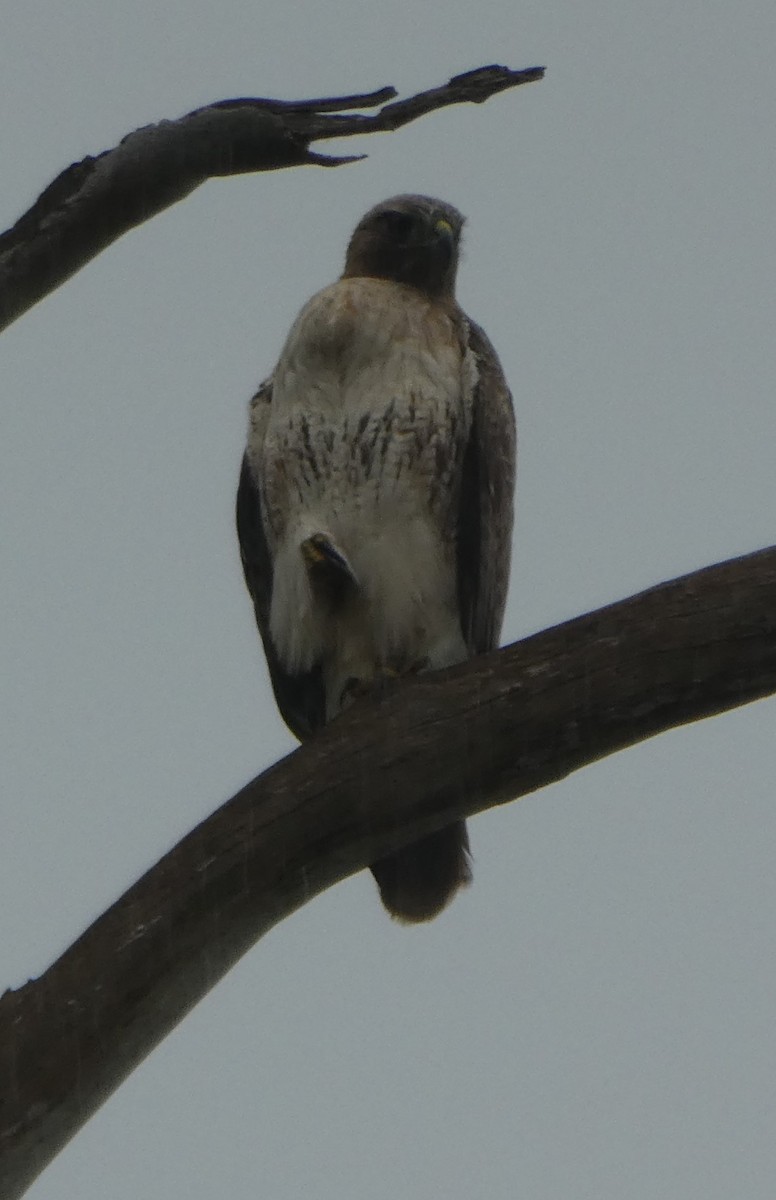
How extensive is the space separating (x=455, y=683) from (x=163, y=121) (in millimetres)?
1687

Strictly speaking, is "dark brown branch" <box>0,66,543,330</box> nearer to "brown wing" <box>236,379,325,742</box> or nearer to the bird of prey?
the bird of prey

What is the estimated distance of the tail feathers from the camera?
18.2ft

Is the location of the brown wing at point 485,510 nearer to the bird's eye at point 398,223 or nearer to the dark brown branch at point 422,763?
the bird's eye at point 398,223

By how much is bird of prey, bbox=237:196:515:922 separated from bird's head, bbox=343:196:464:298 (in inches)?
20.5

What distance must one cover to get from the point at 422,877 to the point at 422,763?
163 cm

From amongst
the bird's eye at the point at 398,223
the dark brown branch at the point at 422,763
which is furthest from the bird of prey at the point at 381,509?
the dark brown branch at the point at 422,763

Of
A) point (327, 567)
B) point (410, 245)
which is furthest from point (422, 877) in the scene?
point (410, 245)

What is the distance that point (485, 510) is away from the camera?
5.94 meters

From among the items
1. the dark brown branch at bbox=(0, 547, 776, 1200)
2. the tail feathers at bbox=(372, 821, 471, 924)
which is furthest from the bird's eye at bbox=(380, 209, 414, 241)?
the dark brown branch at bbox=(0, 547, 776, 1200)

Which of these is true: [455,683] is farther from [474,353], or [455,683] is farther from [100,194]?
[474,353]

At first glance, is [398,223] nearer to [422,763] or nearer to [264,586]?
[264,586]

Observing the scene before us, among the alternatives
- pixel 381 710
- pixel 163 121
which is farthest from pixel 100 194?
pixel 381 710

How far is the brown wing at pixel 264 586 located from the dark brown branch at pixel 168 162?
167 cm

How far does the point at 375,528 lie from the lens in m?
5.79
